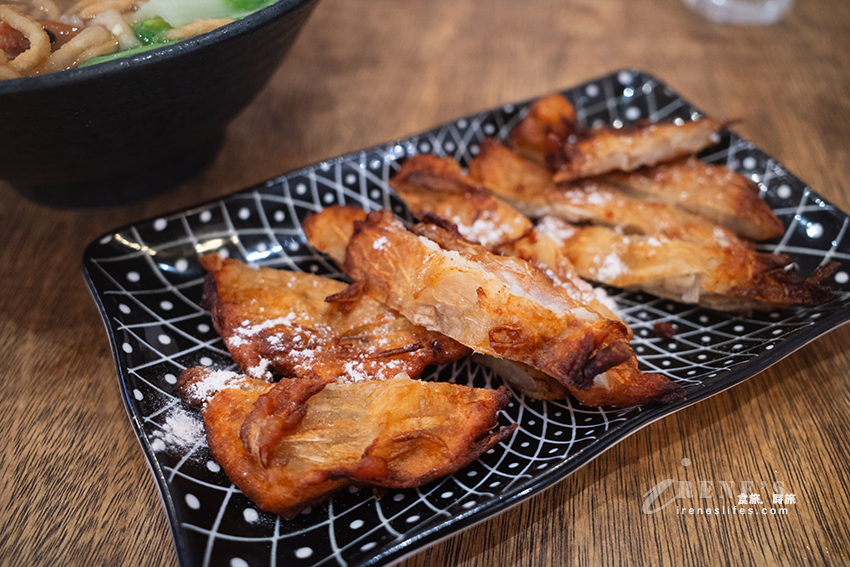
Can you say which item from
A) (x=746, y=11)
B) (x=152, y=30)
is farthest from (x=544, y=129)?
(x=746, y=11)

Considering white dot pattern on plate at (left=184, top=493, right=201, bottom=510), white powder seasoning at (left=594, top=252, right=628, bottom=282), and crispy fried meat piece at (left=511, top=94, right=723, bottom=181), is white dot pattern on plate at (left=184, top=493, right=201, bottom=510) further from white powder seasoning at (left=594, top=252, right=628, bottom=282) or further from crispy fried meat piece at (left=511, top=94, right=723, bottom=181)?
crispy fried meat piece at (left=511, top=94, right=723, bottom=181)

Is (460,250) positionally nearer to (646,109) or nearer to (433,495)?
(433,495)

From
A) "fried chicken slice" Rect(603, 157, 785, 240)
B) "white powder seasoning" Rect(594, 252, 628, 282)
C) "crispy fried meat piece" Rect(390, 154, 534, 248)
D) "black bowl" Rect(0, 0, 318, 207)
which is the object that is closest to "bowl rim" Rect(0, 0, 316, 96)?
"black bowl" Rect(0, 0, 318, 207)

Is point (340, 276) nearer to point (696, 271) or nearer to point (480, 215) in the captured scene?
point (480, 215)

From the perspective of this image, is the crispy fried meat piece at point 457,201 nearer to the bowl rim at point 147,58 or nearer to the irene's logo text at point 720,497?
the bowl rim at point 147,58

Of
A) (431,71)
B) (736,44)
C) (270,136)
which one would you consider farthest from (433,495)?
(736,44)
